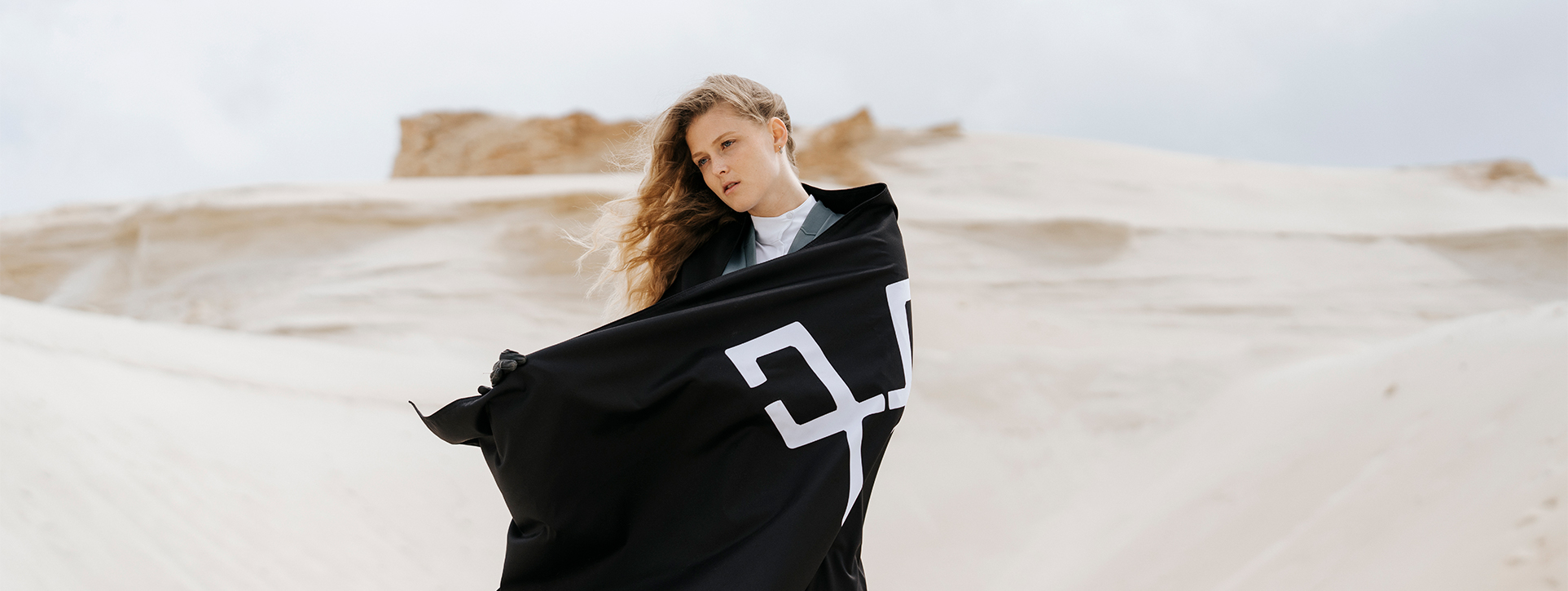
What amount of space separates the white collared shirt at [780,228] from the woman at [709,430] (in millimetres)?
124

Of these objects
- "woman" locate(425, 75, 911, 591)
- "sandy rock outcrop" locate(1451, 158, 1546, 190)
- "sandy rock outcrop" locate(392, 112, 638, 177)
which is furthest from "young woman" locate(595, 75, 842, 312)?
"sandy rock outcrop" locate(1451, 158, 1546, 190)

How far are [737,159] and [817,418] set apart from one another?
56 cm

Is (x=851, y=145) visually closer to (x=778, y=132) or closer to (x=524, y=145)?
(x=524, y=145)

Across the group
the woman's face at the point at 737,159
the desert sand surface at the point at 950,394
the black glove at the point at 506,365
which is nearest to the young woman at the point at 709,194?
the woman's face at the point at 737,159

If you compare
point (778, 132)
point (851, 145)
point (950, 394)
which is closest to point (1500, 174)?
point (851, 145)

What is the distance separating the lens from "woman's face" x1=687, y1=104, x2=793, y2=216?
1.96 meters

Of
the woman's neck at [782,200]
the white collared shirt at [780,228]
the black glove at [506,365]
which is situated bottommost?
the black glove at [506,365]

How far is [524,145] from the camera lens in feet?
67.4

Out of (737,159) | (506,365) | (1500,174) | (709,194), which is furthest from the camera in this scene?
(1500,174)

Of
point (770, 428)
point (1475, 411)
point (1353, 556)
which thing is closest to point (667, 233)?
point (770, 428)

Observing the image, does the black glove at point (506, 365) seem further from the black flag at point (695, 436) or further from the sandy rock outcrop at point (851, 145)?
the sandy rock outcrop at point (851, 145)

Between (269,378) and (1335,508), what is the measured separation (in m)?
6.17

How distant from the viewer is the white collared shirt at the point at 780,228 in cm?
202

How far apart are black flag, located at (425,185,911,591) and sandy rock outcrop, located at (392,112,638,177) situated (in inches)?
692
